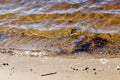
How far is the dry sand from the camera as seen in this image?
4.48m

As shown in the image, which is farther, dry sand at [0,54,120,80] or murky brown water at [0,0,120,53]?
murky brown water at [0,0,120,53]

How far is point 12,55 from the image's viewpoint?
5.89 meters

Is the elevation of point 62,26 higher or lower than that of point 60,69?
higher

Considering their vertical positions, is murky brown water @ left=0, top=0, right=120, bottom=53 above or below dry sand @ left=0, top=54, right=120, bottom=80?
above

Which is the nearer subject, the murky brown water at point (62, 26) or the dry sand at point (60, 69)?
the dry sand at point (60, 69)

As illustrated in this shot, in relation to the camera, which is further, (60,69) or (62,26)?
(62,26)

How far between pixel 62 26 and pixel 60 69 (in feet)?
8.06

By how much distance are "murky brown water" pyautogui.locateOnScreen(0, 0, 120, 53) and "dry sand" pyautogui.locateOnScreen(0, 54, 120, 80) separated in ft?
1.70

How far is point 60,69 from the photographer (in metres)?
4.83

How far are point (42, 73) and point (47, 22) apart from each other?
3.00m

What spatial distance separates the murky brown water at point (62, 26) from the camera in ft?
19.5

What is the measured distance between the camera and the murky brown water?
5.95 metres

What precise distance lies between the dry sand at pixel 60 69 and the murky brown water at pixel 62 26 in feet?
1.70

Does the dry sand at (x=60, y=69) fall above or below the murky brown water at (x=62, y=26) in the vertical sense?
below
